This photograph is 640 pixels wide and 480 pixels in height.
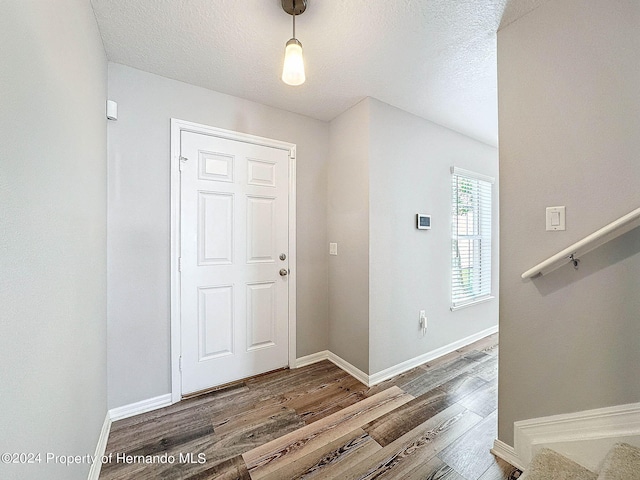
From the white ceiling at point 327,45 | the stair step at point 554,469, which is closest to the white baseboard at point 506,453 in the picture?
the stair step at point 554,469

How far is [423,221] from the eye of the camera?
2434mm

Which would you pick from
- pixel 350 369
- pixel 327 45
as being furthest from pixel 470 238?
pixel 327 45

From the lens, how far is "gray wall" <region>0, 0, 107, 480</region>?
62 centimetres

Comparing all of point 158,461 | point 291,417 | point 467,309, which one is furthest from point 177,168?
point 467,309

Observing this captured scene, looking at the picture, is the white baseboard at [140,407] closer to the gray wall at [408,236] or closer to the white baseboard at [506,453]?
the gray wall at [408,236]

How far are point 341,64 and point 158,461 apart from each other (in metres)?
2.63

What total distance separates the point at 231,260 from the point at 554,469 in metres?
2.20

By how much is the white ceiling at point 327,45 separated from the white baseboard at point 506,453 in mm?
2312

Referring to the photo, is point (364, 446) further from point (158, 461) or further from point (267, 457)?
point (158, 461)

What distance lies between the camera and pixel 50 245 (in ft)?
2.76

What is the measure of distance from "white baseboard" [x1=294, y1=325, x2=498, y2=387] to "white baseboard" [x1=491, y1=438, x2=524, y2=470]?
0.86 metres

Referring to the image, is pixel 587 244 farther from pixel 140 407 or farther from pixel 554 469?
pixel 140 407

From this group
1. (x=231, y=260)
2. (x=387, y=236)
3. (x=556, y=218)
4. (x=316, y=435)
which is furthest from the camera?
(x=387, y=236)

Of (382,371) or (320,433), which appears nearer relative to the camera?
(320,433)
